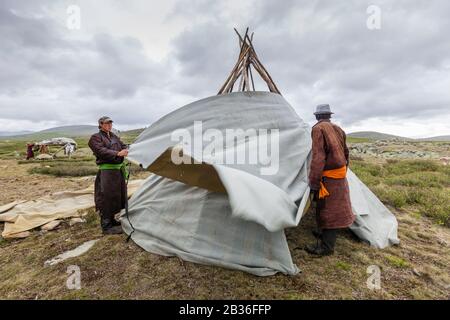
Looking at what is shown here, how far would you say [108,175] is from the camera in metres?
4.02

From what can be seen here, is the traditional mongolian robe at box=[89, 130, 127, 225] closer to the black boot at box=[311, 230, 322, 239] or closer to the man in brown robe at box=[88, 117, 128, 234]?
the man in brown robe at box=[88, 117, 128, 234]

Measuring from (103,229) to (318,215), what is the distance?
3528 mm

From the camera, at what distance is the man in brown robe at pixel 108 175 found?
3875 mm

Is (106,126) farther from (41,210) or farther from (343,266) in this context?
(343,266)

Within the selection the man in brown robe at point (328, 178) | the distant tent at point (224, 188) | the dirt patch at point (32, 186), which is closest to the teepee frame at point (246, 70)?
the distant tent at point (224, 188)

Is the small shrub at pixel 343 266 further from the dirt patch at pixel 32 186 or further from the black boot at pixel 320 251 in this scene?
the dirt patch at pixel 32 186

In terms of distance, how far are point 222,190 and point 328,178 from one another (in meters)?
1.43

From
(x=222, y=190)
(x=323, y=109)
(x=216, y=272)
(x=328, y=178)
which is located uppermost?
(x=323, y=109)
